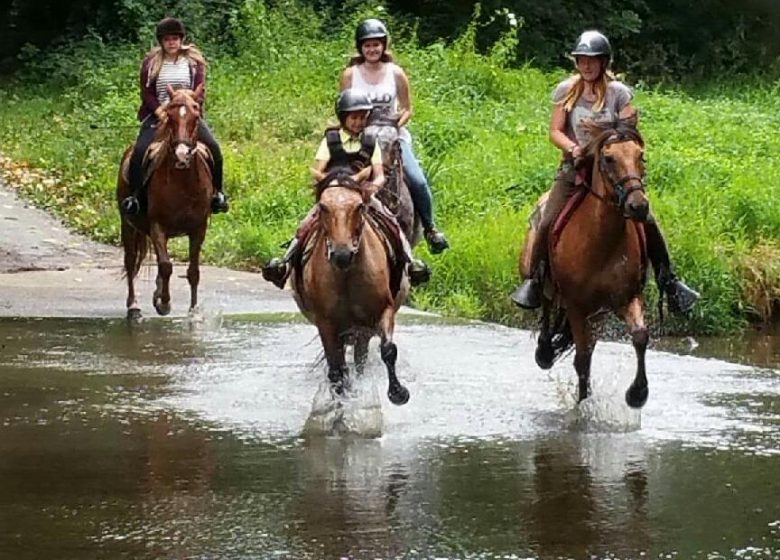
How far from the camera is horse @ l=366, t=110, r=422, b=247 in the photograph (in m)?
10.3

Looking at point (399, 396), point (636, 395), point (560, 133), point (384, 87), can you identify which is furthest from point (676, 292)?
point (384, 87)

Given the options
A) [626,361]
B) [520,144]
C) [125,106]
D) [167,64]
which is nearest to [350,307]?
[626,361]

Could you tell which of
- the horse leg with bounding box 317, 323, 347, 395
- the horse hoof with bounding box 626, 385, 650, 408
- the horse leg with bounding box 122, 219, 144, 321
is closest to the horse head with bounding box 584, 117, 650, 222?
the horse hoof with bounding box 626, 385, 650, 408

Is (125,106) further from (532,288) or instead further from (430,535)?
(430,535)

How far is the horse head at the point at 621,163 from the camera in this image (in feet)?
27.4

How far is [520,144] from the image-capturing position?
2086 cm

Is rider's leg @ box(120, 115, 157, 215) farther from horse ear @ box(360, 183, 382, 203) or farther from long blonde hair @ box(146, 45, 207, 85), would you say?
horse ear @ box(360, 183, 382, 203)

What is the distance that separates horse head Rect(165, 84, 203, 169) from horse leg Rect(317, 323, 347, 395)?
13.6 feet

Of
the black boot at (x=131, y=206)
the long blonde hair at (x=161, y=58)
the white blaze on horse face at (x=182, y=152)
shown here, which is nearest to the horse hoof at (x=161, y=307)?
the black boot at (x=131, y=206)

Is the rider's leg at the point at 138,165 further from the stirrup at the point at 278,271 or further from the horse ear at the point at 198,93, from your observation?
the stirrup at the point at 278,271

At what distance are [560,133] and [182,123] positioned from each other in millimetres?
4278

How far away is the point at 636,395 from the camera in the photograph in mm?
8734

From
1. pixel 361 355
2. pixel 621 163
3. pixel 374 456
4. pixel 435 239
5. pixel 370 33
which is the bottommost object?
pixel 374 456

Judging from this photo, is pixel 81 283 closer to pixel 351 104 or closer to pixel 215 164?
pixel 215 164
